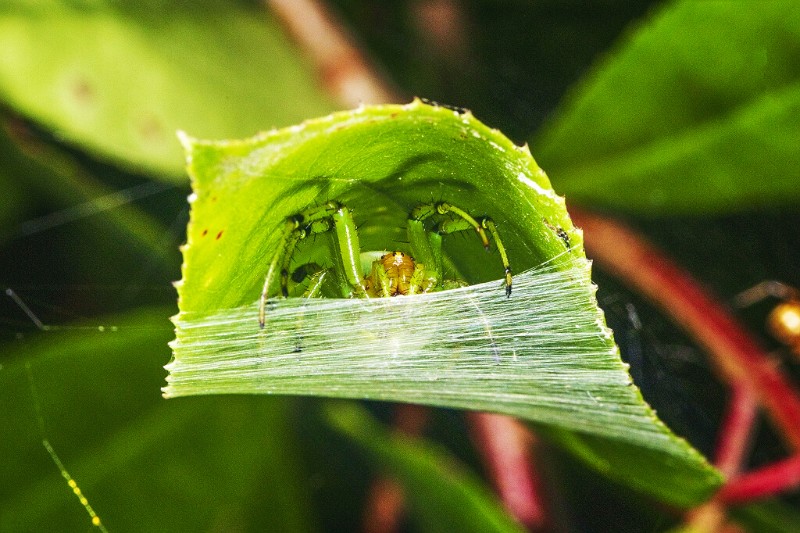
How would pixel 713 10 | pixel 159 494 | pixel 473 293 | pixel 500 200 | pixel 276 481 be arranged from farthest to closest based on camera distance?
1. pixel 276 481
2. pixel 159 494
3. pixel 713 10
4. pixel 473 293
5. pixel 500 200

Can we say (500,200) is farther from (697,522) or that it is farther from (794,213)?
(794,213)

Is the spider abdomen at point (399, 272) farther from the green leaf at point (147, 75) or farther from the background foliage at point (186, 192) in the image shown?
the green leaf at point (147, 75)

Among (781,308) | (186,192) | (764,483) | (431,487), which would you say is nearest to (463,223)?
(431,487)

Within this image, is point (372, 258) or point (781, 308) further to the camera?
point (781, 308)

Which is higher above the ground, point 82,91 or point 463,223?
point 82,91

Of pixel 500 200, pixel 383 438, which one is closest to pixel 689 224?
pixel 383 438

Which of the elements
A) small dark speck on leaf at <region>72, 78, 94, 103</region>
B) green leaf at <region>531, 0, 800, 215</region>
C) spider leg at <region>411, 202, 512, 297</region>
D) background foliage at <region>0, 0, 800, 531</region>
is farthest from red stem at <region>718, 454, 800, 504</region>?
small dark speck on leaf at <region>72, 78, 94, 103</region>

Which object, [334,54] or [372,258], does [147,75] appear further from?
[372,258]
